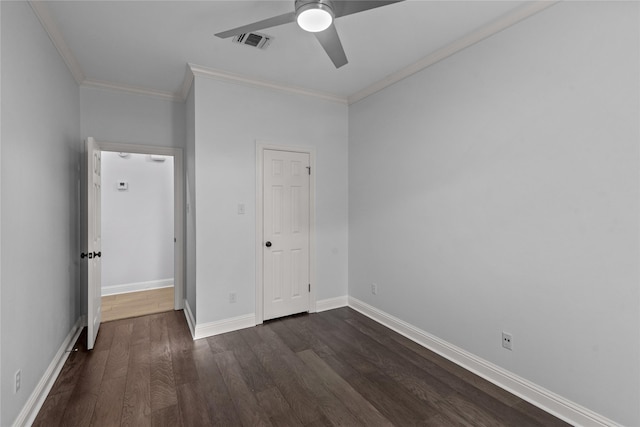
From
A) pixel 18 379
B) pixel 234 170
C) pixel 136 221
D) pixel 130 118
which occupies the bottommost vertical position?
pixel 18 379

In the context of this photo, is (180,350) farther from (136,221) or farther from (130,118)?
(136,221)

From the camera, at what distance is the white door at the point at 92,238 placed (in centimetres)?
292

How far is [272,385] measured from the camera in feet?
7.83

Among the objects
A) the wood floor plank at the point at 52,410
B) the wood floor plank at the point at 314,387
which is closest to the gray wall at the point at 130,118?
the wood floor plank at the point at 52,410

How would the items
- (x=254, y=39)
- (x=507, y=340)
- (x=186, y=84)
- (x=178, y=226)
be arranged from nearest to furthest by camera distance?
(x=507, y=340) < (x=254, y=39) < (x=186, y=84) < (x=178, y=226)

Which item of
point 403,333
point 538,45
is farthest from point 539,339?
point 538,45

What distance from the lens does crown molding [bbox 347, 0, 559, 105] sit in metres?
2.15

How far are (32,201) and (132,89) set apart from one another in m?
2.12

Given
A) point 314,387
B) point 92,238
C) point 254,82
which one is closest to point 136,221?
point 92,238

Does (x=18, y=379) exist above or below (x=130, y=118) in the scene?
below

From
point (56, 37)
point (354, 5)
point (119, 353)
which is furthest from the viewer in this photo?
point (119, 353)

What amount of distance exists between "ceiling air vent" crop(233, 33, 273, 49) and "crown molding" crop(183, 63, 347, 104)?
2.17 feet

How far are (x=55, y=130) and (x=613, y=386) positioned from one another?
174 inches

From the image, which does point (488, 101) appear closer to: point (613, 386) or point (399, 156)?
point (399, 156)
